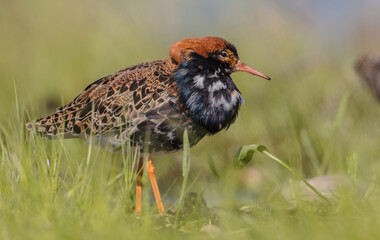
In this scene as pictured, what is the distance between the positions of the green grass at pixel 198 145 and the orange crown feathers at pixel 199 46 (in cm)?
71

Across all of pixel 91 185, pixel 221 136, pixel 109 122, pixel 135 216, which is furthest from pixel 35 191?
pixel 221 136

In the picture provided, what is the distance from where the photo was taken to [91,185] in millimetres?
3293

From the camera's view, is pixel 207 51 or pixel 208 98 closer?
pixel 208 98

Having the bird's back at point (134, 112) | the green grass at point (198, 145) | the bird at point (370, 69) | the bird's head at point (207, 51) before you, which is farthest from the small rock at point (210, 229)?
the bird at point (370, 69)

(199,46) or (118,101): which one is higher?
(199,46)

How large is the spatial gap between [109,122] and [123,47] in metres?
3.32

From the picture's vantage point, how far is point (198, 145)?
599cm

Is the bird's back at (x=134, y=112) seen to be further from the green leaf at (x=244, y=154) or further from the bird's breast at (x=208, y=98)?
the green leaf at (x=244, y=154)

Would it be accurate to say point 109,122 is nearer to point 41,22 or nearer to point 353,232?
point 353,232

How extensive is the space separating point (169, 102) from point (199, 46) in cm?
45

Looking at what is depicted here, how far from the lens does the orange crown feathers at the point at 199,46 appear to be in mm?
3949

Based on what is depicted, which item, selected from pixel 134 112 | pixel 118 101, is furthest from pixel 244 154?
pixel 118 101

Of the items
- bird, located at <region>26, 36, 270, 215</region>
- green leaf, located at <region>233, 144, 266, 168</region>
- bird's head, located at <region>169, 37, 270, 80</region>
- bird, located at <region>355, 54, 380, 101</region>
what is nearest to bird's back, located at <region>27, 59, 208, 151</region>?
bird, located at <region>26, 36, 270, 215</region>

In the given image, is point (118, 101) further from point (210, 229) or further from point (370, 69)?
point (370, 69)
